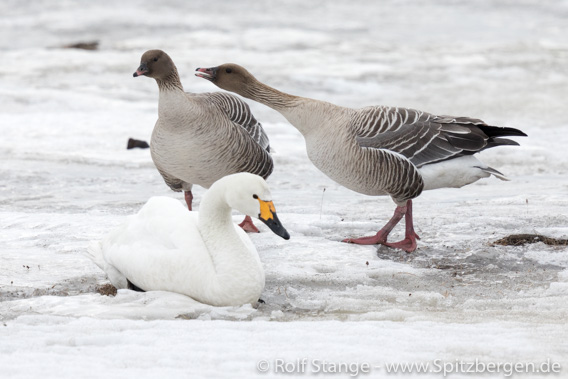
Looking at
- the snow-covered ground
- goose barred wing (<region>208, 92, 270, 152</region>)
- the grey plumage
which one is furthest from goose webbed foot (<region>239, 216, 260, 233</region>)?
goose barred wing (<region>208, 92, 270, 152</region>)

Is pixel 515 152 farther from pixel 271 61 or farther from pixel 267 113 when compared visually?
pixel 271 61

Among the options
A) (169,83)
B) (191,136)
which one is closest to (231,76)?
(169,83)

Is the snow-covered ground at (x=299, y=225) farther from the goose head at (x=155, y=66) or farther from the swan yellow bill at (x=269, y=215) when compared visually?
the goose head at (x=155, y=66)

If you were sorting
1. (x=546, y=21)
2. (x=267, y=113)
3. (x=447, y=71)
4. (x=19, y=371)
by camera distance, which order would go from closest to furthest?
(x=19, y=371) → (x=267, y=113) → (x=447, y=71) → (x=546, y=21)

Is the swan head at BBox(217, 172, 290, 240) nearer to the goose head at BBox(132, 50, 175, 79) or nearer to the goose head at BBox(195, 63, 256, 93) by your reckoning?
the goose head at BBox(132, 50, 175, 79)

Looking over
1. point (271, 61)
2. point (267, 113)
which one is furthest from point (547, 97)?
point (271, 61)

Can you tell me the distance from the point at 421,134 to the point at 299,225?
54.9 inches

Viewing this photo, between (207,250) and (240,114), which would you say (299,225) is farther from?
(207,250)

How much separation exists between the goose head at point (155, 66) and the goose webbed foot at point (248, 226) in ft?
5.03

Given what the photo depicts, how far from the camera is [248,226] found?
749 cm

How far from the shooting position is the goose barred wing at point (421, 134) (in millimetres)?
7082

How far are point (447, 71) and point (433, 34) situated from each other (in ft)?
20.4

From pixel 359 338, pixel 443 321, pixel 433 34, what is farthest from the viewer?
pixel 433 34

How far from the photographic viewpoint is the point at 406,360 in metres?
3.94
